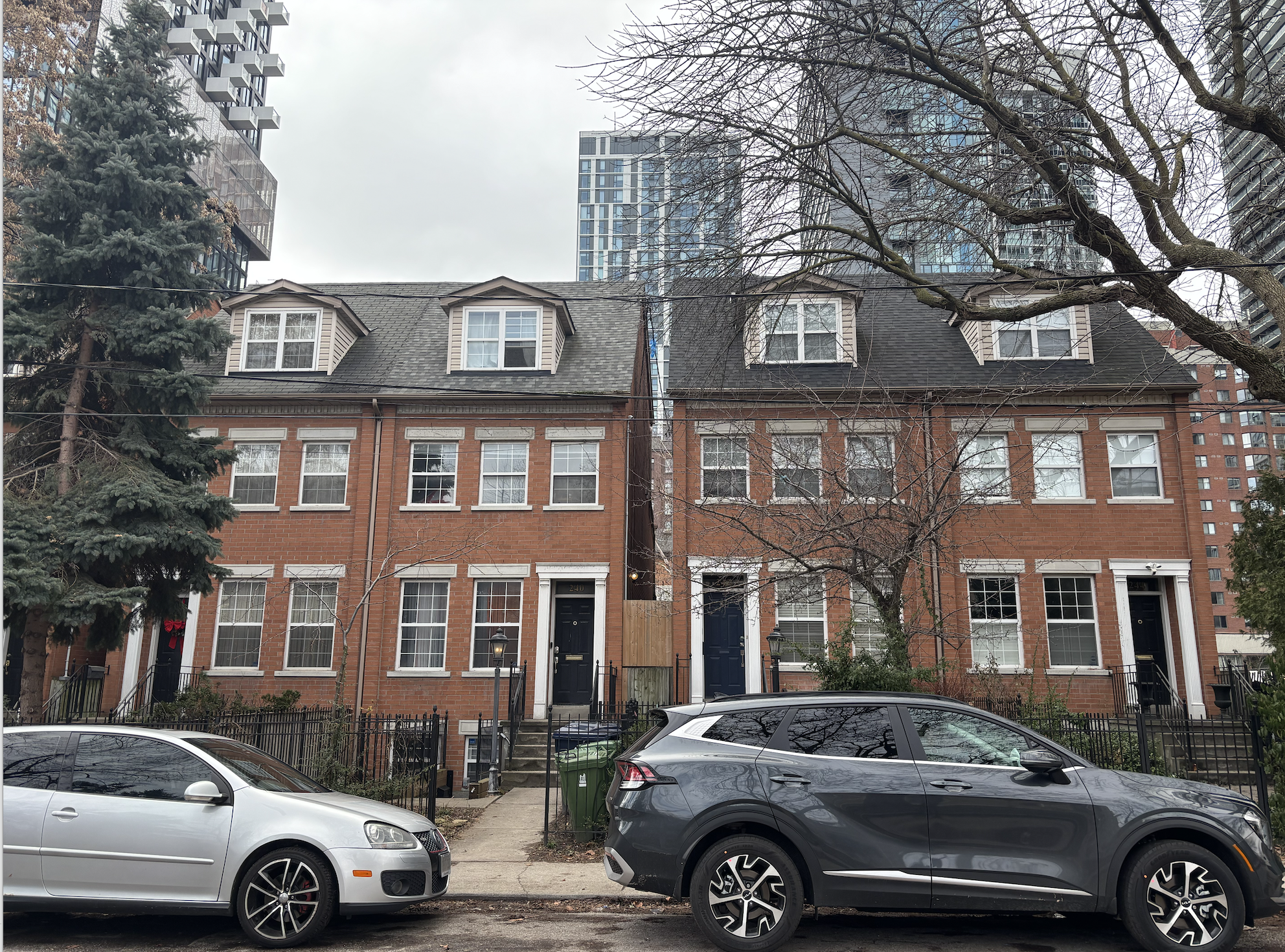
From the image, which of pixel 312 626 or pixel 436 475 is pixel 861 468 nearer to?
pixel 436 475

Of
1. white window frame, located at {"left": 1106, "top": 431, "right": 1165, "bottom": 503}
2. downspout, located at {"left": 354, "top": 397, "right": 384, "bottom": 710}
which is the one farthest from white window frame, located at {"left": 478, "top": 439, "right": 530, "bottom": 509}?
white window frame, located at {"left": 1106, "top": 431, "right": 1165, "bottom": 503}

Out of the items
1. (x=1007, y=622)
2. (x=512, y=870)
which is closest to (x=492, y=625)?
(x=1007, y=622)

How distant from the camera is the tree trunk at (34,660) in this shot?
14.0 metres

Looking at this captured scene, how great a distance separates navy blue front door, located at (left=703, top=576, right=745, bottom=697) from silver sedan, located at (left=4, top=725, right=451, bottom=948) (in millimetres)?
13347

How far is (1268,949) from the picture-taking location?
22.5 ft

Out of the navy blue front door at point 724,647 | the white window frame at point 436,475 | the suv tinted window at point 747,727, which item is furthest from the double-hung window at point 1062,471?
the suv tinted window at point 747,727

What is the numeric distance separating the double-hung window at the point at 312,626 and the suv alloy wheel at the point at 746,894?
1563 cm

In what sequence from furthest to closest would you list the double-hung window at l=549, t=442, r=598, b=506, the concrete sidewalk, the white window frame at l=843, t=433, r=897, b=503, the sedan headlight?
the double-hung window at l=549, t=442, r=598, b=506, the white window frame at l=843, t=433, r=897, b=503, the concrete sidewalk, the sedan headlight

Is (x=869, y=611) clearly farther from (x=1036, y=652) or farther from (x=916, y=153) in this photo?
(x=916, y=153)

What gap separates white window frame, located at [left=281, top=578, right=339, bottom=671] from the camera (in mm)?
20812

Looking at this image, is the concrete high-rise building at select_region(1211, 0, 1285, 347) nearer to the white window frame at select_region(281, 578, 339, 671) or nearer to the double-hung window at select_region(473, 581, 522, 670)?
the double-hung window at select_region(473, 581, 522, 670)

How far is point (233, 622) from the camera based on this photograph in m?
21.2

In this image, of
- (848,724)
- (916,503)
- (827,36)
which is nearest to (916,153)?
(827,36)

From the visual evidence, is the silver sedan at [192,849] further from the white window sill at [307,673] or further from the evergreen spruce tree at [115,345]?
the white window sill at [307,673]
